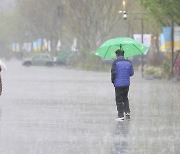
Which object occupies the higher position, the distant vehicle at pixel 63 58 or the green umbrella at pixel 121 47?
the green umbrella at pixel 121 47

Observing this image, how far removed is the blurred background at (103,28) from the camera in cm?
4903

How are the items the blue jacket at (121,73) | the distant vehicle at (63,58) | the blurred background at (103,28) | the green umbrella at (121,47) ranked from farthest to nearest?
the distant vehicle at (63,58), the blurred background at (103,28), the green umbrella at (121,47), the blue jacket at (121,73)

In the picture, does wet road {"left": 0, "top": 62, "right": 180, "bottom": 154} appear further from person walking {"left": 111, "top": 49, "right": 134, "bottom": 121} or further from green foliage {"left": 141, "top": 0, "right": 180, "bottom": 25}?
green foliage {"left": 141, "top": 0, "right": 180, "bottom": 25}

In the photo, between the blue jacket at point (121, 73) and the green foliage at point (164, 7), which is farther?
the green foliage at point (164, 7)

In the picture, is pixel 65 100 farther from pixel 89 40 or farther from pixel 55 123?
pixel 89 40

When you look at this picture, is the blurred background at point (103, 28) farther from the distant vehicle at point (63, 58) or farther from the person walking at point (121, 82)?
the person walking at point (121, 82)

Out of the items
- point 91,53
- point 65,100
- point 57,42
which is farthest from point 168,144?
point 57,42

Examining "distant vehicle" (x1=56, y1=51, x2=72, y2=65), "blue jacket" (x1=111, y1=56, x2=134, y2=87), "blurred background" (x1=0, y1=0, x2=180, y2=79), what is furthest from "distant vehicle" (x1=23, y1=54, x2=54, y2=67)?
"blue jacket" (x1=111, y1=56, x2=134, y2=87)

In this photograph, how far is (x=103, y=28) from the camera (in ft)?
247

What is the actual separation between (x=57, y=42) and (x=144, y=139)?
84258mm

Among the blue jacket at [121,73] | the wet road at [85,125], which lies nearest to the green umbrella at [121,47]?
the blue jacket at [121,73]

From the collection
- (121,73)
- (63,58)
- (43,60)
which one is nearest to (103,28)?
(43,60)

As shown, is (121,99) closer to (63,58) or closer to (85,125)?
(85,125)

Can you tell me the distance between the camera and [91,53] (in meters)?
73.8
